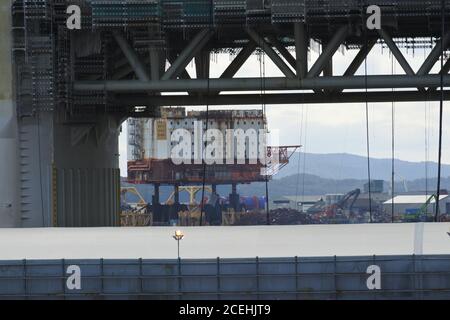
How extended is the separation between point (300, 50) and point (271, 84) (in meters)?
2.32

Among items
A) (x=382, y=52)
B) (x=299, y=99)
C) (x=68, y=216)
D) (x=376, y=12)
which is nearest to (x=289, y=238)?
(x=376, y=12)

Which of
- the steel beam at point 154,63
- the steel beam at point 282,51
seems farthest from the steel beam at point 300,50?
the steel beam at point 154,63

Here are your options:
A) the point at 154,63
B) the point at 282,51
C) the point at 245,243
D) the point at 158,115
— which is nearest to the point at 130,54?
the point at 154,63

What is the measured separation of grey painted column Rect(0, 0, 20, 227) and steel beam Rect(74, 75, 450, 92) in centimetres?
462

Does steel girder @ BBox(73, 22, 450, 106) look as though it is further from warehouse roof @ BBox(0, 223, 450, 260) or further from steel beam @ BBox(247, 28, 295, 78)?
warehouse roof @ BBox(0, 223, 450, 260)

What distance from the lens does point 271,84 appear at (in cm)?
5634

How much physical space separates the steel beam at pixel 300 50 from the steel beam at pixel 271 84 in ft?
1.68

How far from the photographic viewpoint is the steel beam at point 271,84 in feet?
180

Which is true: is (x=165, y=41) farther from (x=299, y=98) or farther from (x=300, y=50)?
(x=299, y=98)

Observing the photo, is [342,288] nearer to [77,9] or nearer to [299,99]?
[77,9]

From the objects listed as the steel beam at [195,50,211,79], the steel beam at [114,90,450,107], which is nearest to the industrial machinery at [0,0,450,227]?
the steel beam at [114,90,450,107]

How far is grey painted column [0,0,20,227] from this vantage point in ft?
173

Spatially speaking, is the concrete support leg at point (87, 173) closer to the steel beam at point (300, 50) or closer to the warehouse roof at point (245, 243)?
the steel beam at point (300, 50)
